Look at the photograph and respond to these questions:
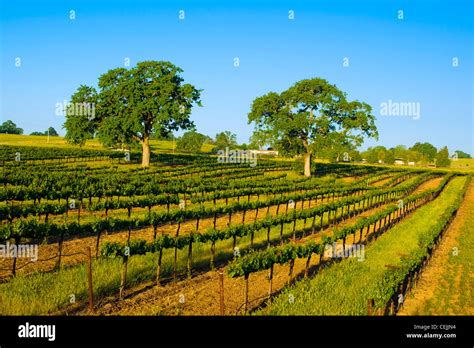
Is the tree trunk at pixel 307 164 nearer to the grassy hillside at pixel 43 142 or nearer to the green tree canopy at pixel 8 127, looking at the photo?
the grassy hillside at pixel 43 142

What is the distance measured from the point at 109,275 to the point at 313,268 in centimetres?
972

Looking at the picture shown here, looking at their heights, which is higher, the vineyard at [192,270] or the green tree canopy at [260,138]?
the green tree canopy at [260,138]

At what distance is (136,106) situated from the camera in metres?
54.4

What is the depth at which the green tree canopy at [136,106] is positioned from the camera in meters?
54.3

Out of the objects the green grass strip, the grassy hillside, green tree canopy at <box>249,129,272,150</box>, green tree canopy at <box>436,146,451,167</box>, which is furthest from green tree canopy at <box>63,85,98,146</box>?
green tree canopy at <box>436,146,451,167</box>

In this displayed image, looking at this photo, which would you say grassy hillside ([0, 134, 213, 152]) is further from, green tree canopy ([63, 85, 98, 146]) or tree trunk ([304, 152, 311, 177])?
tree trunk ([304, 152, 311, 177])

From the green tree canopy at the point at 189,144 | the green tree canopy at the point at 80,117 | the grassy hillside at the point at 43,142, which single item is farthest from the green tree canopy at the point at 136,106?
the green tree canopy at the point at 189,144

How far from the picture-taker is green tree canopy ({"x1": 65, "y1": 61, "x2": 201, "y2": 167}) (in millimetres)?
54312

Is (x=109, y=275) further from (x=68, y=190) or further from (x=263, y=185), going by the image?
(x=263, y=185)

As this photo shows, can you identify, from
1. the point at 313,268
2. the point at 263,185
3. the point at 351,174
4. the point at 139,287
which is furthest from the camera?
the point at 351,174

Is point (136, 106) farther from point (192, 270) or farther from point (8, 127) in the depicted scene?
point (8, 127)
